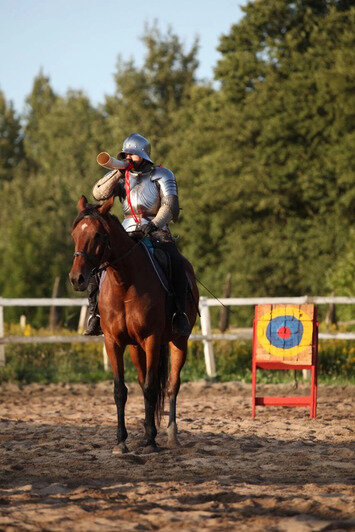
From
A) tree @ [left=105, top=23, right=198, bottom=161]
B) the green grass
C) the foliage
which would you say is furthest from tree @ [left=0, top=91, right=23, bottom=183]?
the green grass

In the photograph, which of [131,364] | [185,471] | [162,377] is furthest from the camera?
[131,364]

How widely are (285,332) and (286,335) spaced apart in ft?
0.15

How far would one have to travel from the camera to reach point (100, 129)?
6041 cm

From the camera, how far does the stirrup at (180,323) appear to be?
9.18m

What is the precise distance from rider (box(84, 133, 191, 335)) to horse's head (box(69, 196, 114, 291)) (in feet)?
2.43

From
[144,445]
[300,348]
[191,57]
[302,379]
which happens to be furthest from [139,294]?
[191,57]

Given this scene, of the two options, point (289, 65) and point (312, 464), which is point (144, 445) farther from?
point (289, 65)

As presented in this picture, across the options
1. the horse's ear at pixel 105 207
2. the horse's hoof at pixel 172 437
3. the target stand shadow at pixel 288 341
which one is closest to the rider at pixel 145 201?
the horse's ear at pixel 105 207

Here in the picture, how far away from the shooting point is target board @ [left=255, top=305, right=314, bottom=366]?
37.8 ft

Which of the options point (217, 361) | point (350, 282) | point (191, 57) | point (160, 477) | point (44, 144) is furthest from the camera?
point (44, 144)

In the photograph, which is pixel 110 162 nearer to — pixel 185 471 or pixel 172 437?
pixel 172 437

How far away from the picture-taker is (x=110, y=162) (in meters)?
8.82

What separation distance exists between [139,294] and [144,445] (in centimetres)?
148

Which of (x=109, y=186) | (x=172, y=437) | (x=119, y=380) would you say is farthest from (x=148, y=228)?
(x=172, y=437)
